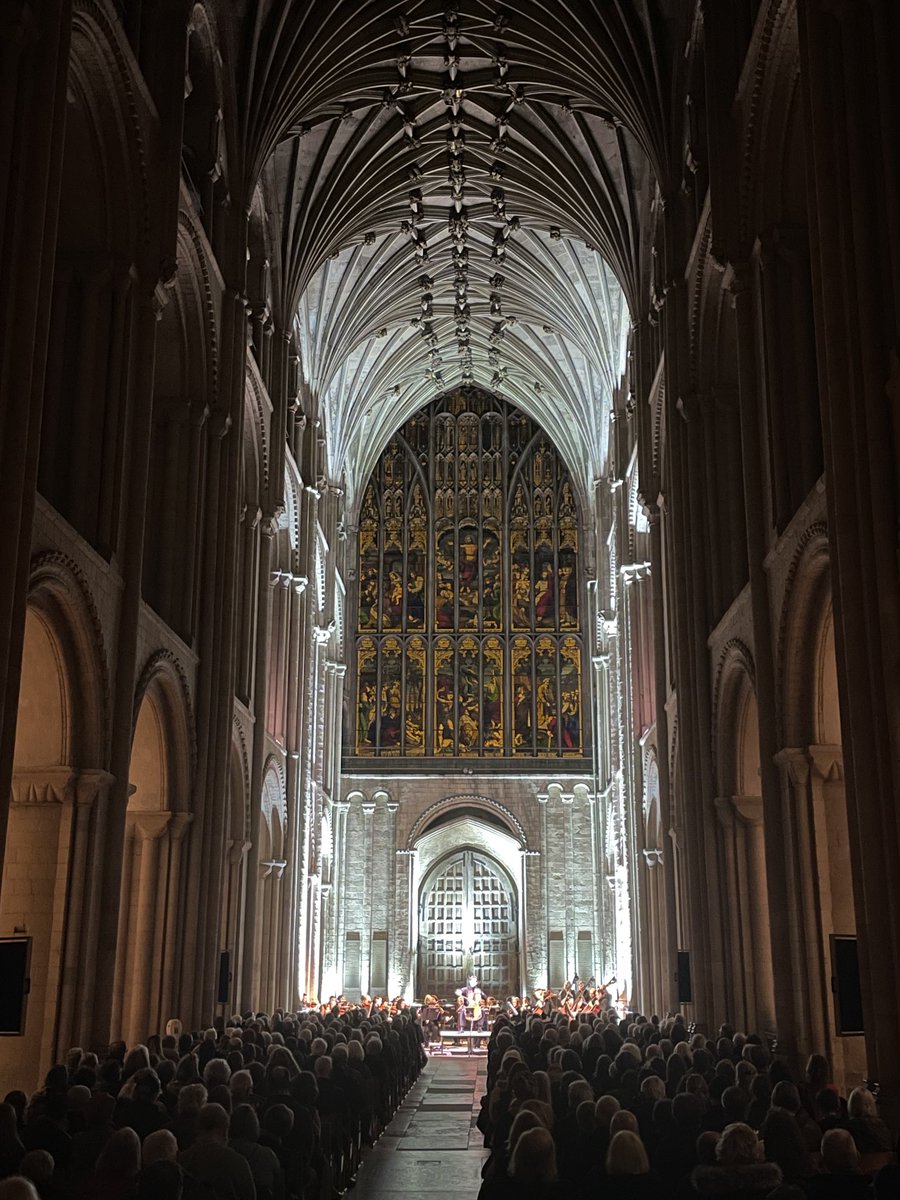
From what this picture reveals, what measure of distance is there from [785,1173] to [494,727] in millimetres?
32801

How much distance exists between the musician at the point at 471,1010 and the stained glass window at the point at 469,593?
6.87 meters

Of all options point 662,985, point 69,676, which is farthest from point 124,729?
point 662,985

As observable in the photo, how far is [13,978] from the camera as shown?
12492 mm

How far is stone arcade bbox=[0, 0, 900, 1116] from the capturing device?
11797mm

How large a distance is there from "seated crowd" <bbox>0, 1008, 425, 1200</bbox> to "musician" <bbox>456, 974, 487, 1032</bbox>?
64.7 feet

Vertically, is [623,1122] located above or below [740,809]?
below

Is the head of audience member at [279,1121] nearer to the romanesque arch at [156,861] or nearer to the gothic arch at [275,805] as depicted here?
the romanesque arch at [156,861]

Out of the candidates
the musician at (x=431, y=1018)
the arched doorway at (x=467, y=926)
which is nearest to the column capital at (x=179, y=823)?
the musician at (x=431, y=1018)

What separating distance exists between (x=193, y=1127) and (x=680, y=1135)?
295 cm

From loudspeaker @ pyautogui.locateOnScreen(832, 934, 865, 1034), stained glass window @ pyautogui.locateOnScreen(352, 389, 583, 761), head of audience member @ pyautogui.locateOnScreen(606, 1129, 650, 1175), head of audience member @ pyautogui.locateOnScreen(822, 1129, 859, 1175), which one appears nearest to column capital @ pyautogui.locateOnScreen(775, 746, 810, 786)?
loudspeaker @ pyautogui.locateOnScreen(832, 934, 865, 1034)

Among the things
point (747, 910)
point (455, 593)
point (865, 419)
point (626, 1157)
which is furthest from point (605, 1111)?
point (455, 593)

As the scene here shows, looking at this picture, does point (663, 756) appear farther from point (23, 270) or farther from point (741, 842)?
point (23, 270)

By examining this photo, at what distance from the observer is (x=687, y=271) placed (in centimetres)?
2134

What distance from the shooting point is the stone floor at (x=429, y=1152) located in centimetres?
1157
